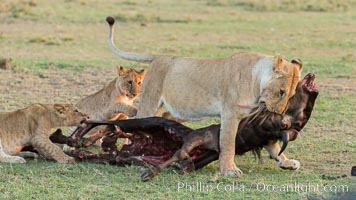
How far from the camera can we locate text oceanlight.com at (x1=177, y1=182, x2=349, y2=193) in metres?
5.62

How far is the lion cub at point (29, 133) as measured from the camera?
21.5 feet

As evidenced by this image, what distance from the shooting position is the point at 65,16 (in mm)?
17906

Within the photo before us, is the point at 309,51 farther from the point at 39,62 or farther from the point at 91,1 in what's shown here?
the point at 91,1

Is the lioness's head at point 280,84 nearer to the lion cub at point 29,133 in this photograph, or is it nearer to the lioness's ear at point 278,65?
the lioness's ear at point 278,65

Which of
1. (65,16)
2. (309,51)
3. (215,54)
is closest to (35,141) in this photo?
(215,54)

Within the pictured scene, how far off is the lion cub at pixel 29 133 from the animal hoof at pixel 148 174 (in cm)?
86

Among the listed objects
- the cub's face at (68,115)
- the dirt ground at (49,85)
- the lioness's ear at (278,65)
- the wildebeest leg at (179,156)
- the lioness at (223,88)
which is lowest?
the dirt ground at (49,85)

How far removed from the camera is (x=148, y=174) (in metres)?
5.87

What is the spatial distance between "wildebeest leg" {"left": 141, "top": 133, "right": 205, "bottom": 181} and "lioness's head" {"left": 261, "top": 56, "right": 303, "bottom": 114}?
577 mm

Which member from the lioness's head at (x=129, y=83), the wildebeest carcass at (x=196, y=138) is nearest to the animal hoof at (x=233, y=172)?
the wildebeest carcass at (x=196, y=138)

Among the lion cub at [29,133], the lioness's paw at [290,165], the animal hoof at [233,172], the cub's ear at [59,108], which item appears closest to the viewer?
the animal hoof at [233,172]

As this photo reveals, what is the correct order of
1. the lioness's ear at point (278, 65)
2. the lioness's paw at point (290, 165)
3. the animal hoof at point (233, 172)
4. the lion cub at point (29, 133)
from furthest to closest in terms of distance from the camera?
the lion cub at point (29, 133) < the lioness's paw at point (290, 165) < the animal hoof at point (233, 172) < the lioness's ear at point (278, 65)

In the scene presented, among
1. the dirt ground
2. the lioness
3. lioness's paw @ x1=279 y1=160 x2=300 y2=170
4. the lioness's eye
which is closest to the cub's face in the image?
the lioness

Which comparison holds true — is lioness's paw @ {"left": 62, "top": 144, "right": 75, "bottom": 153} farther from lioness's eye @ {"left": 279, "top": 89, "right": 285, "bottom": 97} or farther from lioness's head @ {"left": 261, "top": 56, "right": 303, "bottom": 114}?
lioness's eye @ {"left": 279, "top": 89, "right": 285, "bottom": 97}
